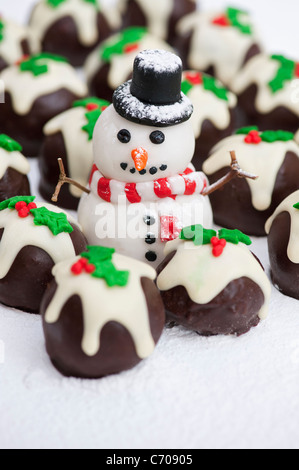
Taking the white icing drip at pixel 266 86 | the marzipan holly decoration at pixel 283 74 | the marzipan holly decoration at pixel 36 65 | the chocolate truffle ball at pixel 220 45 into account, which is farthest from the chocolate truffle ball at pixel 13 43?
the marzipan holly decoration at pixel 283 74

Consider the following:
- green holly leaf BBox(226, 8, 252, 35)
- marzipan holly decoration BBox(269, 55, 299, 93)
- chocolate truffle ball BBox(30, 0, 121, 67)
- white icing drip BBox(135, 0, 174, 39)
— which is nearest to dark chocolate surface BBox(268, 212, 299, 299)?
marzipan holly decoration BBox(269, 55, 299, 93)

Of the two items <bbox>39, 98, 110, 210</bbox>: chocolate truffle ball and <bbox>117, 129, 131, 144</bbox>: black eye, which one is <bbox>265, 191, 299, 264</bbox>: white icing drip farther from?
<bbox>39, 98, 110, 210</bbox>: chocolate truffle ball

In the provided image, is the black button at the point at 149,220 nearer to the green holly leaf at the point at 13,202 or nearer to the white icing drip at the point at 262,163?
the green holly leaf at the point at 13,202

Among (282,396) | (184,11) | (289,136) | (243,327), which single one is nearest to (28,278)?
(243,327)

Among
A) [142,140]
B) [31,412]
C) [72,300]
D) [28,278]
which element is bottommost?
[31,412]
